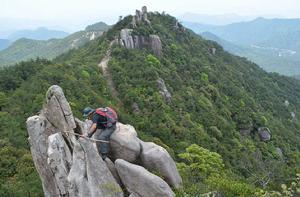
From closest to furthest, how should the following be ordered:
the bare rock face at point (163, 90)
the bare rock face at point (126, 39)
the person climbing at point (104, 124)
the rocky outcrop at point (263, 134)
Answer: the person climbing at point (104, 124), the bare rock face at point (163, 90), the rocky outcrop at point (263, 134), the bare rock face at point (126, 39)

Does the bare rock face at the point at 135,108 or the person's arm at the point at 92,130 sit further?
the bare rock face at the point at 135,108

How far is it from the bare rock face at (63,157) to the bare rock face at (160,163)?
2.22 metres

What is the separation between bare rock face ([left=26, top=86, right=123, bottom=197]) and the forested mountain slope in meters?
7.82

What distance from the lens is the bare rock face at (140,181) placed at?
2111 centimetres

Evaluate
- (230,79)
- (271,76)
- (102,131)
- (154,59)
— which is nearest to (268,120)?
(230,79)

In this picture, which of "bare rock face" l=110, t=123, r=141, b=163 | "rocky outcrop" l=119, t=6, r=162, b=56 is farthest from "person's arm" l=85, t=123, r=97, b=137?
"rocky outcrop" l=119, t=6, r=162, b=56

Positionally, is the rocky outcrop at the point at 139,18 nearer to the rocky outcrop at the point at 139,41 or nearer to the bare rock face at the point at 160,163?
the rocky outcrop at the point at 139,41

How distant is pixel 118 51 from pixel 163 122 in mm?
25222

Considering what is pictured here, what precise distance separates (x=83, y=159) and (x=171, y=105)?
175ft

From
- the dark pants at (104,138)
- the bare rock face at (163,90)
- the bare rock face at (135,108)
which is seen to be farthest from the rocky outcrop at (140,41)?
the dark pants at (104,138)

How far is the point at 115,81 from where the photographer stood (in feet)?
249

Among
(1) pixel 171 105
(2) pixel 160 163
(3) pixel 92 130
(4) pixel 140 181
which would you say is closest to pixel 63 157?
(3) pixel 92 130

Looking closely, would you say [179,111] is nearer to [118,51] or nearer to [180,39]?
[118,51]

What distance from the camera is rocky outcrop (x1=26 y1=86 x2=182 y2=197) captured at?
21.3m
